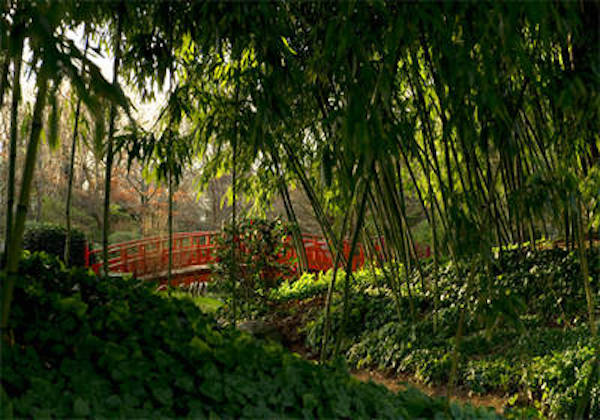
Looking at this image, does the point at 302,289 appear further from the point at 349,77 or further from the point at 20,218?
the point at 20,218

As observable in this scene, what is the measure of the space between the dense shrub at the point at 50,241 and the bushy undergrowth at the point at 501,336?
324 cm

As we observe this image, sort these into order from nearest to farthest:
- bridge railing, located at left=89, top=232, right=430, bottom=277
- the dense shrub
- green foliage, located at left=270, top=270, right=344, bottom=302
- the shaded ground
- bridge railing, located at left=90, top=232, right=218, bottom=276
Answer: the shaded ground < green foliage, located at left=270, top=270, right=344, bottom=302 < the dense shrub < bridge railing, located at left=89, top=232, right=430, bottom=277 < bridge railing, located at left=90, top=232, right=218, bottom=276

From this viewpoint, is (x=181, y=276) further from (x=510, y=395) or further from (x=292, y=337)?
(x=510, y=395)

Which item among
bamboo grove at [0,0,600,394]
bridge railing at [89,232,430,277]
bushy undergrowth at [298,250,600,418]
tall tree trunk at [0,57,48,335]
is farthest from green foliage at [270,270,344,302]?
tall tree trunk at [0,57,48,335]

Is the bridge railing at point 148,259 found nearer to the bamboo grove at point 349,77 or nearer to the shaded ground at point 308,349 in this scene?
the shaded ground at point 308,349

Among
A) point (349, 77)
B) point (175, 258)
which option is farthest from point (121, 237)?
point (349, 77)

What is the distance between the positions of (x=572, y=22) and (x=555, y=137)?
3.51 feet

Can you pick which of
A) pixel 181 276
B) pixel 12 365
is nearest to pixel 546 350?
pixel 12 365

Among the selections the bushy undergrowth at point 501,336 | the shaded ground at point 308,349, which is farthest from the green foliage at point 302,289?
the bushy undergrowth at point 501,336

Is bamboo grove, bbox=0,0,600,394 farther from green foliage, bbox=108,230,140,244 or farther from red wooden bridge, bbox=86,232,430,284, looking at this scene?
green foliage, bbox=108,230,140,244

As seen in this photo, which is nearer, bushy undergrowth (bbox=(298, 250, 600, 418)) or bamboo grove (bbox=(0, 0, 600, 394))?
bamboo grove (bbox=(0, 0, 600, 394))

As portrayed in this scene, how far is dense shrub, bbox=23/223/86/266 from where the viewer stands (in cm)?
611

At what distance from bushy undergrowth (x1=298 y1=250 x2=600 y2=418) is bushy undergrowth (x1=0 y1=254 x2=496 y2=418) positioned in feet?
3.81

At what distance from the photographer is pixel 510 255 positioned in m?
4.43
